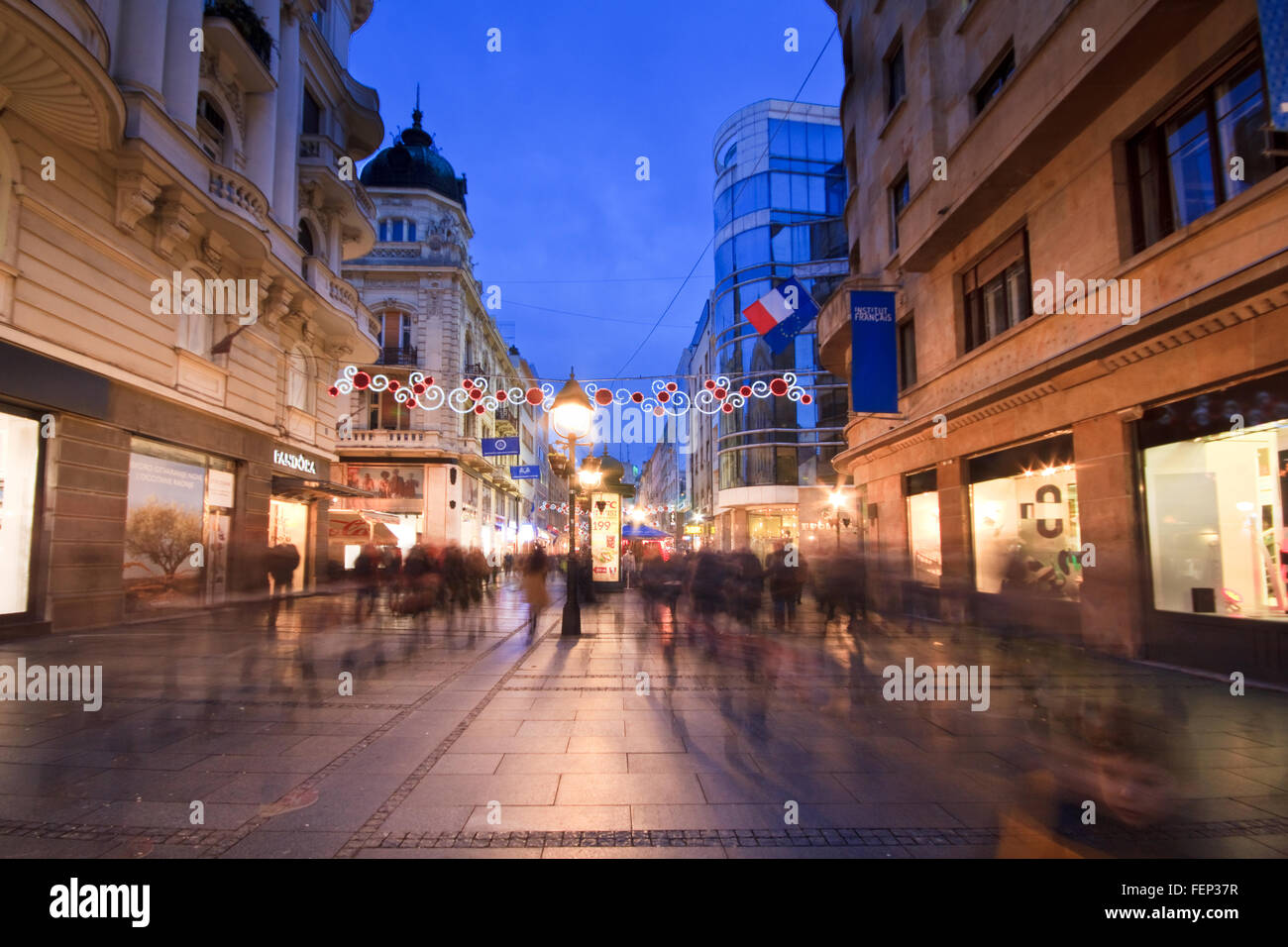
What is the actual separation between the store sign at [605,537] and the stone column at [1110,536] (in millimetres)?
13436

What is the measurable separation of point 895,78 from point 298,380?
18.1 m

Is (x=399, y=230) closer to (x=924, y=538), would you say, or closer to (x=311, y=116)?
(x=311, y=116)

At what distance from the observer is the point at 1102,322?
939 cm

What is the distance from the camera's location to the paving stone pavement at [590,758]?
376cm

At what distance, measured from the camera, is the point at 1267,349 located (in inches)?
278

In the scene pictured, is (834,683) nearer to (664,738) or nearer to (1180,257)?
(664,738)

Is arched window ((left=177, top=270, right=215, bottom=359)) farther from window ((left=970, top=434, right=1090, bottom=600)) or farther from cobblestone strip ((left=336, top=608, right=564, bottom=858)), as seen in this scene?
window ((left=970, top=434, right=1090, bottom=600))

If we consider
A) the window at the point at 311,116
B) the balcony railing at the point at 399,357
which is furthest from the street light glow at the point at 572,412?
the balcony railing at the point at 399,357

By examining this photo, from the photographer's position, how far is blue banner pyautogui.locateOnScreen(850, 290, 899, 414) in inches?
586

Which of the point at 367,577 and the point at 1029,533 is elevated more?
the point at 1029,533

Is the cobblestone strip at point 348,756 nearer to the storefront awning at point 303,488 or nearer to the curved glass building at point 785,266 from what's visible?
the storefront awning at point 303,488

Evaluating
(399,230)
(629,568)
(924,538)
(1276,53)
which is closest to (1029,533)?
(924,538)

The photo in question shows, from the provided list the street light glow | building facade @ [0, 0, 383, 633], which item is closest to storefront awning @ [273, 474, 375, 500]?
building facade @ [0, 0, 383, 633]

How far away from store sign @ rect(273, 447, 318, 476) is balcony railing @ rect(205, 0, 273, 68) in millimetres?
9403
